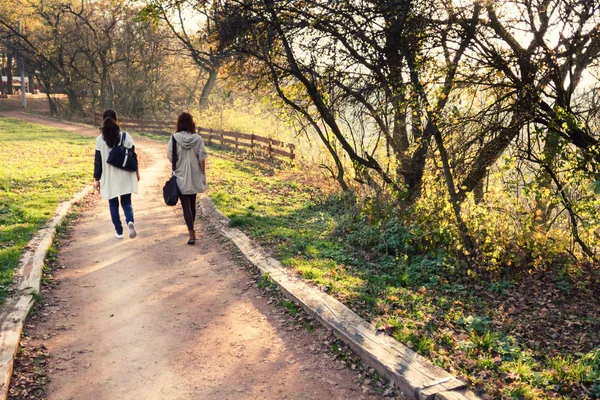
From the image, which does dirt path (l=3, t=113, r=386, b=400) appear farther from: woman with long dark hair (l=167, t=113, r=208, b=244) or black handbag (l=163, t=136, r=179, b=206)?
woman with long dark hair (l=167, t=113, r=208, b=244)

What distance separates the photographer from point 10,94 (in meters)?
47.0

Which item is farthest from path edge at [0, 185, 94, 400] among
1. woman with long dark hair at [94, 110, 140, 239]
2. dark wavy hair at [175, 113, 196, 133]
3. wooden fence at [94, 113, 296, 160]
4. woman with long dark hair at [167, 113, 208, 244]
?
wooden fence at [94, 113, 296, 160]

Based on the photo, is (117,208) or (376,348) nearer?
(376,348)

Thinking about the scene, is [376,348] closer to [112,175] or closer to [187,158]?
[187,158]

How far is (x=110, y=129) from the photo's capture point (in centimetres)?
710

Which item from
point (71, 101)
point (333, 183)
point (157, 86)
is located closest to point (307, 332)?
point (333, 183)

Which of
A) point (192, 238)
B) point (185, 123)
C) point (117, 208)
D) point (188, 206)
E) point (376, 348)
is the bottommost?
point (192, 238)

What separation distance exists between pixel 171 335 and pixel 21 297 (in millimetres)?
1824

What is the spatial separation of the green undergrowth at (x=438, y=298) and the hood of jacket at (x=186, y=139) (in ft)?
5.78

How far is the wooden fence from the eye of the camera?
65.5 ft

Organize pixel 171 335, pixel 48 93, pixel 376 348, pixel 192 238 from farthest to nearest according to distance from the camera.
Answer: pixel 48 93 → pixel 192 238 → pixel 171 335 → pixel 376 348

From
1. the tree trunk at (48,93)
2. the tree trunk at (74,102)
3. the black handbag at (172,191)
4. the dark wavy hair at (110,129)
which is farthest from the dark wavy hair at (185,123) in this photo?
the tree trunk at (48,93)

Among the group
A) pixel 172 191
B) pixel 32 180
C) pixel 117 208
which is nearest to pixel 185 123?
pixel 172 191

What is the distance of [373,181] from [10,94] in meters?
47.6
